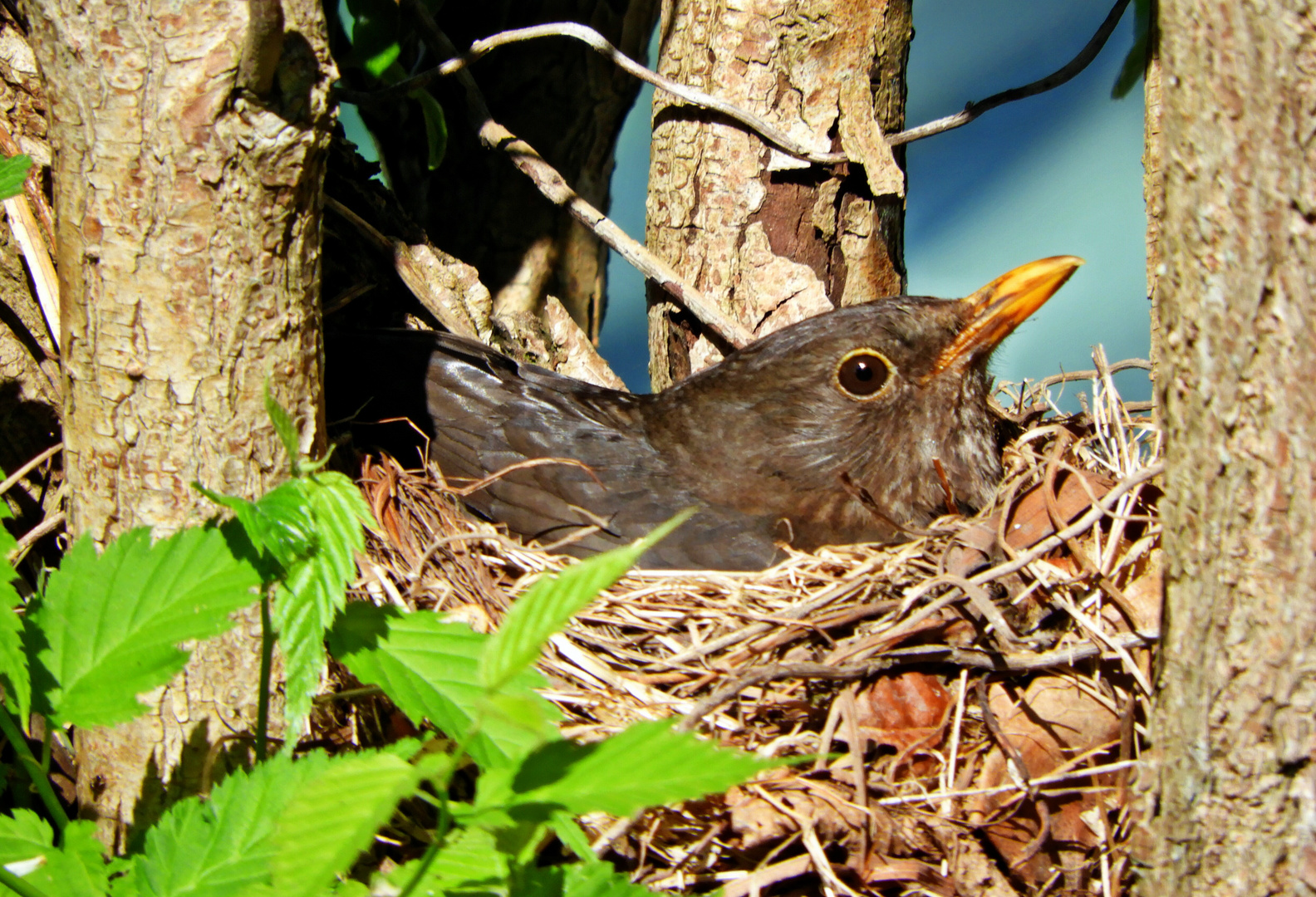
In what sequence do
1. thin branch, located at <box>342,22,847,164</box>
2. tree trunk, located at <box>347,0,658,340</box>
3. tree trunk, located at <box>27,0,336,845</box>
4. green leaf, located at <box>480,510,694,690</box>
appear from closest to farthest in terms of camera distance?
green leaf, located at <box>480,510,694,690</box> → tree trunk, located at <box>27,0,336,845</box> → thin branch, located at <box>342,22,847,164</box> → tree trunk, located at <box>347,0,658,340</box>

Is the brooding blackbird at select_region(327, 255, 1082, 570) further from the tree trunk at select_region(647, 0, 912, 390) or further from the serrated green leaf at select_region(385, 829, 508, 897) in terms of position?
the serrated green leaf at select_region(385, 829, 508, 897)

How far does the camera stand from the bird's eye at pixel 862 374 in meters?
2.37

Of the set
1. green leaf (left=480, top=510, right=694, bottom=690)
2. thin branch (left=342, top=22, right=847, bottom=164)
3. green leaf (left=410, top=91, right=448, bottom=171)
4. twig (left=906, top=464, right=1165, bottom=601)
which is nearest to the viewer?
green leaf (left=480, top=510, right=694, bottom=690)

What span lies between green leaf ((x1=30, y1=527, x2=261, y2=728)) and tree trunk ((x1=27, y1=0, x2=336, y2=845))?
0.17 m

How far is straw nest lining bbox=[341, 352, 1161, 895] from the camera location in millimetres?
1517

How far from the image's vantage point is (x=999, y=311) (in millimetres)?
2393

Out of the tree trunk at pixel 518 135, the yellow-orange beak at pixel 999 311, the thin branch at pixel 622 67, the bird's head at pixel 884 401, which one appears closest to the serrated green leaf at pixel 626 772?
the bird's head at pixel 884 401

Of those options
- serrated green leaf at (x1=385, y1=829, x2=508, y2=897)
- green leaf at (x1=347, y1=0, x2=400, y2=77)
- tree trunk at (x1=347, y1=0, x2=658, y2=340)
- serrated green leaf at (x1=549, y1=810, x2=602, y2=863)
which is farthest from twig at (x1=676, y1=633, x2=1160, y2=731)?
tree trunk at (x1=347, y1=0, x2=658, y2=340)

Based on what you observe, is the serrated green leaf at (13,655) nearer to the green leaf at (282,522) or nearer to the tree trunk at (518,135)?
the green leaf at (282,522)

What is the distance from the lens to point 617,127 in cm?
399

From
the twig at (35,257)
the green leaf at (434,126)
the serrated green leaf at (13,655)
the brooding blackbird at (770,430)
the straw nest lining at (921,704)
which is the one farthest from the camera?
the green leaf at (434,126)

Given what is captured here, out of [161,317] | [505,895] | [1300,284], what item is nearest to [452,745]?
[505,895]

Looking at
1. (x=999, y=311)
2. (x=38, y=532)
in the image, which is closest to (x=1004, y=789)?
(x=999, y=311)

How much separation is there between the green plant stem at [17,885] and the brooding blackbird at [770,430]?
51.2 inches
